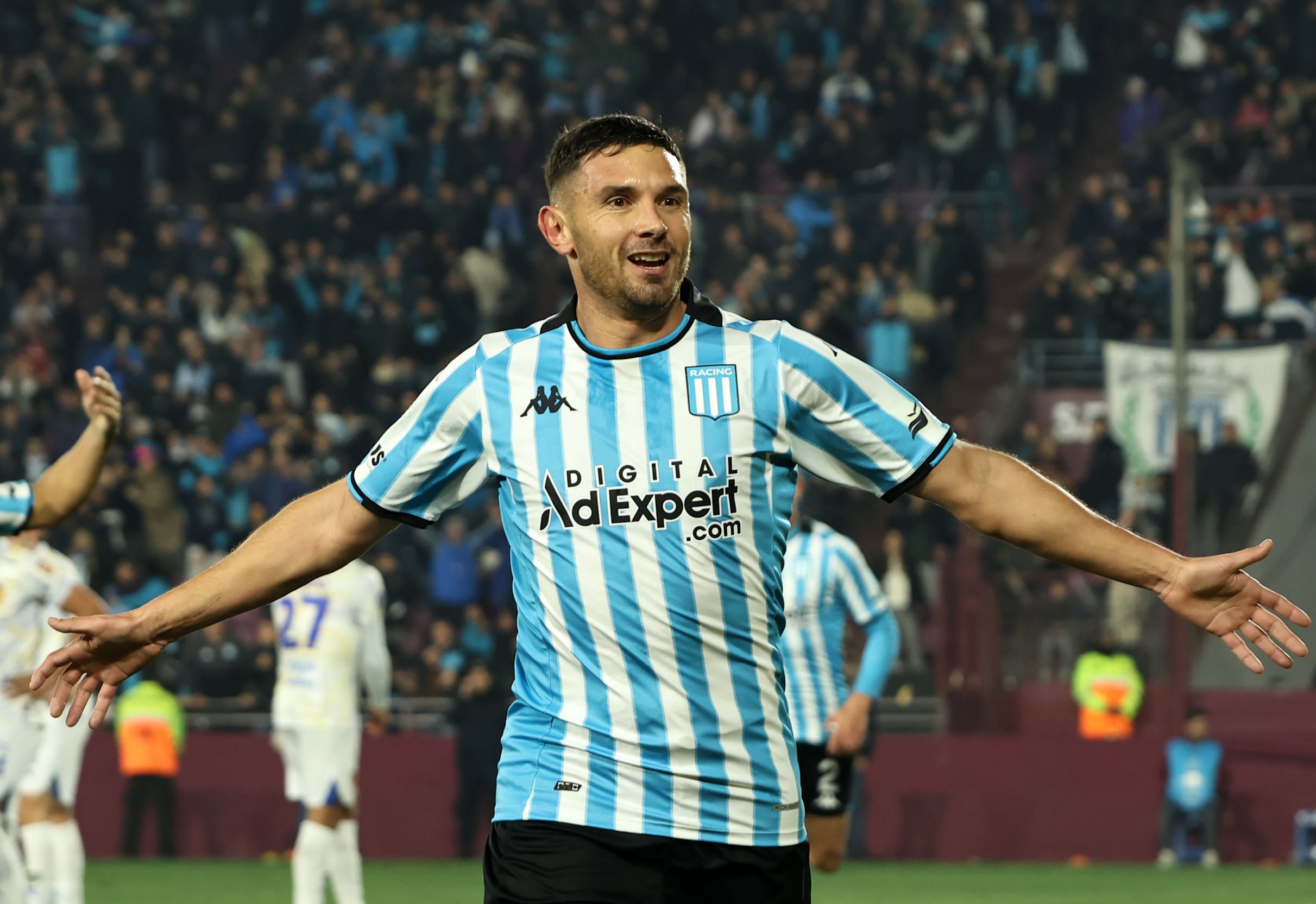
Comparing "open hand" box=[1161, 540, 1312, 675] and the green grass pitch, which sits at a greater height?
"open hand" box=[1161, 540, 1312, 675]

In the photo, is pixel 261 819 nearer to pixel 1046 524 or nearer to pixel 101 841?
pixel 101 841

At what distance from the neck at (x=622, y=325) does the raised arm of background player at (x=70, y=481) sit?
2885mm

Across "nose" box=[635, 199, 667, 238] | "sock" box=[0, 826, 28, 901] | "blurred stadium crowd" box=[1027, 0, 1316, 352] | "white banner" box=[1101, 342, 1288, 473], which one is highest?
"blurred stadium crowd" box=[1027, 0, 1316, 352]

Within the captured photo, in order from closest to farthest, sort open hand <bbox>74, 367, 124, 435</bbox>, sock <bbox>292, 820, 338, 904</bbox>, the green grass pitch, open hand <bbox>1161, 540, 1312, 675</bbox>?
1. open hand <bbox>1161, 540, 1312, 675</bbox>
2. open hand <bbox>74, 367, 124, 435</bbox>
3. sock <bbox>292, 820, 338, 904</bbox>
4. the green grass pitch

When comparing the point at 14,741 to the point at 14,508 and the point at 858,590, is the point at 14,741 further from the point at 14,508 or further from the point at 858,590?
the point at 858,590

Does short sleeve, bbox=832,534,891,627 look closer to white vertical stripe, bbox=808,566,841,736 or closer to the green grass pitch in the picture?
white vertical stripe, bbox=808,566,841,736

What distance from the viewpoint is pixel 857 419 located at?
13.0 feet

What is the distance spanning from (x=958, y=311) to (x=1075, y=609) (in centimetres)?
461

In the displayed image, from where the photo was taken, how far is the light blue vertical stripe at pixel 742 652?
3.93 m

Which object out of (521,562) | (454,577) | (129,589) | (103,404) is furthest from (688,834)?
(129,589)

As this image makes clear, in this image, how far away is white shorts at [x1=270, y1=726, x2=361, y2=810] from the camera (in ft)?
34.6

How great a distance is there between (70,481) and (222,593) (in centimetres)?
278

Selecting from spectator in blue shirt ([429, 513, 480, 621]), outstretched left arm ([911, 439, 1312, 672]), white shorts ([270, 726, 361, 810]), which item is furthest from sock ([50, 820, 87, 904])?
outstretched left arm ([911, 439, 1312, 672])

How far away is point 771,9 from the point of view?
21844mm
